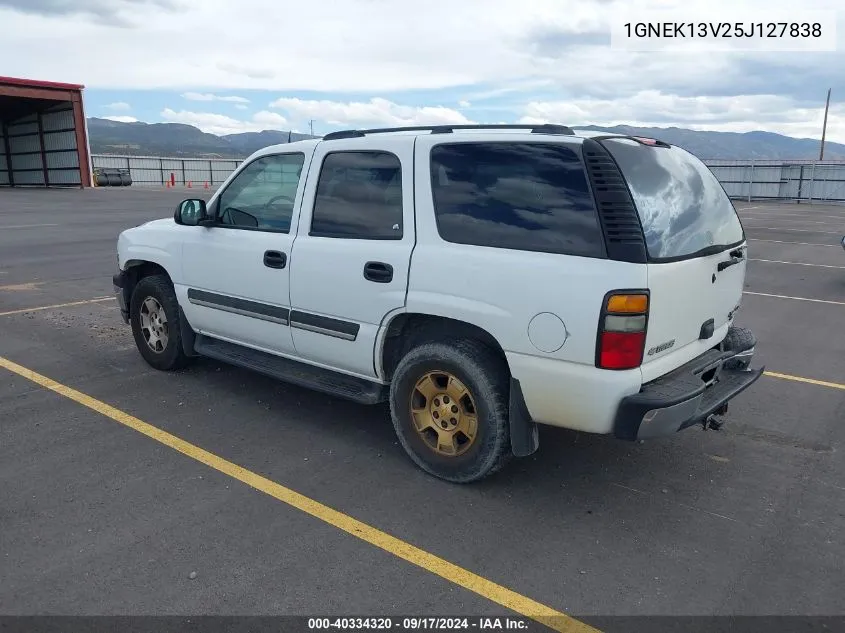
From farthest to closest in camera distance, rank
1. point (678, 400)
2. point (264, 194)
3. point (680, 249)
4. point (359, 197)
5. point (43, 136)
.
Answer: point (43, 136)
point (264, 194)
point (359, 197)
point (680, 249)
point (678, 400)

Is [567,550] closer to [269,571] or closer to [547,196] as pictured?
[269,571]

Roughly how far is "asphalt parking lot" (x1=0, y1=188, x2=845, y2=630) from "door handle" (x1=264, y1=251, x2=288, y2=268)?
3.57ft

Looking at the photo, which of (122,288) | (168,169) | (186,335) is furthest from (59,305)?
(168,169)

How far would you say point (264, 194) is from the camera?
479 cm

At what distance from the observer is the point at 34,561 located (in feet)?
10.1

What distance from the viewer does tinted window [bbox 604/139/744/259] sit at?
3363 millimetres

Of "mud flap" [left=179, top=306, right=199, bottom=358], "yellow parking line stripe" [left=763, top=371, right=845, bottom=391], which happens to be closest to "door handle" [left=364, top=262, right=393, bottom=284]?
"mud flap" [left=179, top=306, right=199, bottom=358]

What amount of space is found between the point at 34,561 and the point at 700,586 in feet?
9.61

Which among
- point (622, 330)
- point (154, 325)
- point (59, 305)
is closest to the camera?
point (622, 330)

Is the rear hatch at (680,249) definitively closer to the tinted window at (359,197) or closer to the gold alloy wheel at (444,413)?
the gold alloy wheel at (444,413)

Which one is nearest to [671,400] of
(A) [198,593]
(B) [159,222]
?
(A) [198,593]

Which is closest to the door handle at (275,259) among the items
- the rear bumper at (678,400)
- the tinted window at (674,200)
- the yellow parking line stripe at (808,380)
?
the tinted window at (674,200)

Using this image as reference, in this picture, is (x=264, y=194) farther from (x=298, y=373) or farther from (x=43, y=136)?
(x=43, y=136)

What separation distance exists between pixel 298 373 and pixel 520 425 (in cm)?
168
